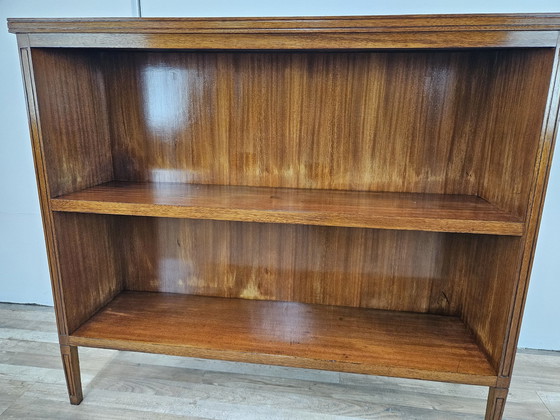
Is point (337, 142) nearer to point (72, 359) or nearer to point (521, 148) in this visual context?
point (521, 148)

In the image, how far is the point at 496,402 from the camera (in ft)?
3.17

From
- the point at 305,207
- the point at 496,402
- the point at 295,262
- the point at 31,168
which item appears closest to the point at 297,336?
the point at 295,262

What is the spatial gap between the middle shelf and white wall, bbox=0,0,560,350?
62 cm

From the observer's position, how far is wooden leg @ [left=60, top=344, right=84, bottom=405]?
110cm

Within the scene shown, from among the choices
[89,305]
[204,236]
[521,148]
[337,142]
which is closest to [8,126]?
[89,305]

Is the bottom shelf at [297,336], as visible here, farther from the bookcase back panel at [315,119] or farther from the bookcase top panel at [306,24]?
the bookcase top panel at [306,24]

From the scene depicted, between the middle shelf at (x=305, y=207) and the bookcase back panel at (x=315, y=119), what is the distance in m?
0.07

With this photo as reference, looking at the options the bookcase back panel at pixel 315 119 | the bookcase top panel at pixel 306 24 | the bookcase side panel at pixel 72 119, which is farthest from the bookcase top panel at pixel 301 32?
the bookcase back panel at pixel 315 119

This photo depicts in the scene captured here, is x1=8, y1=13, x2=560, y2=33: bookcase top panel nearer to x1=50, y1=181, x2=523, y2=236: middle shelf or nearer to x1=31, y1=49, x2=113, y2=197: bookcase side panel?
x1=31, y1=49, x2=113, y2=197: bookcase side panel

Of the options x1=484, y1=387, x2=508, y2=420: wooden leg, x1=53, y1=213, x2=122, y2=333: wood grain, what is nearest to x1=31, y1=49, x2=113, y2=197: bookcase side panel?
x1=53, y1=213, x2=122, y2=333: wood grain

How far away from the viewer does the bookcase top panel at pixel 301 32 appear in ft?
2.51

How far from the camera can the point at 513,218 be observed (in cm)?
87

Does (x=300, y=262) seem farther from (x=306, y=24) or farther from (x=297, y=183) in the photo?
(x=306, y=24)

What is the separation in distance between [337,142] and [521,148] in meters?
0.47
